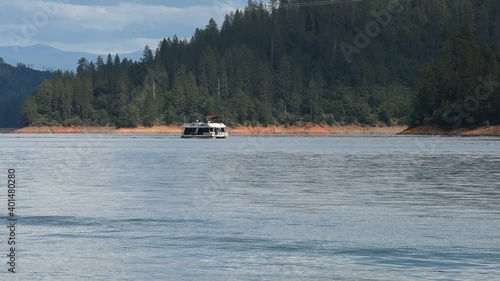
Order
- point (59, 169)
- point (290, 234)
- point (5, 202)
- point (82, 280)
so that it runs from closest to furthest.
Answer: point (82, 280) → point (290, 234) → point (5, 202) → point (59, 169)

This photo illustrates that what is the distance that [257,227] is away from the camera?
158ft

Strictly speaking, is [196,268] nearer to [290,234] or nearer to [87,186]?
[290,234]

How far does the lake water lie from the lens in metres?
36.5

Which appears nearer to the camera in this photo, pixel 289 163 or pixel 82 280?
pixel 82 280

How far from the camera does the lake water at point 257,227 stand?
36.5m

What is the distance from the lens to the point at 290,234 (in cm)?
4550

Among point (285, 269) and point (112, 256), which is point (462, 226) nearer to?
point (285, 269)

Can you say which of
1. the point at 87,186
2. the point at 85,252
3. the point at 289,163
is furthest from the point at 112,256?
the point at 289,163

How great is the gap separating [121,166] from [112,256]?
69.8 m

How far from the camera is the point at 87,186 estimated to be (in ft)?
251

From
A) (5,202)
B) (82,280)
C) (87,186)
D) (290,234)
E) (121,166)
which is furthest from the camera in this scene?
(121,166)

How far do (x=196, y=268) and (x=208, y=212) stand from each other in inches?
747

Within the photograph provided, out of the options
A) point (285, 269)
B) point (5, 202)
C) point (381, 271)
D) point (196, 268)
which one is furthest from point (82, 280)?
point (5, 202)

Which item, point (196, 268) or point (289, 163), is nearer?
point (196, 268)
